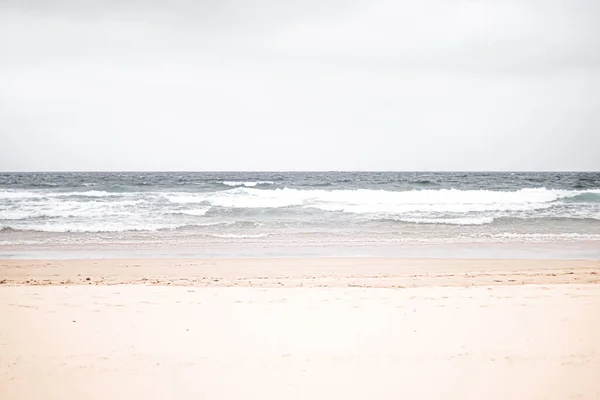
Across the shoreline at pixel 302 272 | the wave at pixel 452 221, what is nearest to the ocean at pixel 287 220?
the wave at pixel 452 221

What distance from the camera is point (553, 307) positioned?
18.5ft

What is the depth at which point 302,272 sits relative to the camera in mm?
9219

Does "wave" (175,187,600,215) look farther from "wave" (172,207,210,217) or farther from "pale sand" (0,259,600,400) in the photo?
"pale sand" (0,259,600,400)

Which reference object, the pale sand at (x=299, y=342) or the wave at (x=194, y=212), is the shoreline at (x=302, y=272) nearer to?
the pale sand at (x=299, y=342)

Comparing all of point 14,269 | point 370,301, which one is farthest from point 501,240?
point 14,269

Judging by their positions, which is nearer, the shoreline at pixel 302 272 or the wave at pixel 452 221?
the shoreline at pixel 302 272

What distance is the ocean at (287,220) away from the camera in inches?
536

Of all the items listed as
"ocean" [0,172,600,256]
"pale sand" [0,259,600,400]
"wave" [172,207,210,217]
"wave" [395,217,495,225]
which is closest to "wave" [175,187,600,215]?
"ocean" [0,172,600,256]

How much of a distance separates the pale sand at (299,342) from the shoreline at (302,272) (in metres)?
1.06

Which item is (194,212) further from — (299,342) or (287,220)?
(299,342)

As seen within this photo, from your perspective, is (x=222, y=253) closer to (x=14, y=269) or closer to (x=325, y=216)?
(x=14, y=269)

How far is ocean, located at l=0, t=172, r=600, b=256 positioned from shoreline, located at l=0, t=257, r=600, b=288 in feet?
6.01

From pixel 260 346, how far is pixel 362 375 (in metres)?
1.09

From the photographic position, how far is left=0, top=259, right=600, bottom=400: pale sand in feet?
12.0
